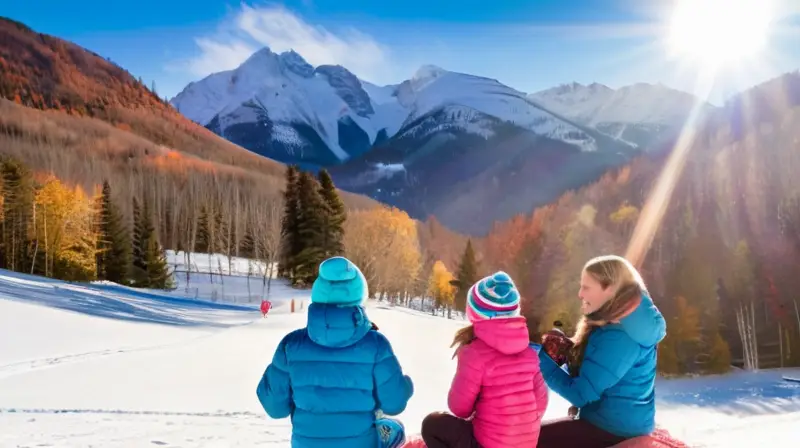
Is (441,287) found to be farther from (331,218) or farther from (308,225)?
(308,225)

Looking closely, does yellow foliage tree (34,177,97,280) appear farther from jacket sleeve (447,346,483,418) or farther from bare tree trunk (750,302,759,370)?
bare tree trunk (750,302,759,370)

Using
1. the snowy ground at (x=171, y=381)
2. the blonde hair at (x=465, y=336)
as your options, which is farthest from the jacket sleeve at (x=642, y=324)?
the snowy ground at (x=171, y=381)

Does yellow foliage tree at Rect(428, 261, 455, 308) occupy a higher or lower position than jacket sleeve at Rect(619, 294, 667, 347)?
lower

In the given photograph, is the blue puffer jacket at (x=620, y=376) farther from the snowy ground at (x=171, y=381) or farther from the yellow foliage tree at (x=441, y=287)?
the yellow foliage tree at (x=441, y=287)

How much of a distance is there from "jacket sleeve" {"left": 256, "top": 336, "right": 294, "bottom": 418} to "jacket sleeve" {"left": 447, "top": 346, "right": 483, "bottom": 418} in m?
0.91

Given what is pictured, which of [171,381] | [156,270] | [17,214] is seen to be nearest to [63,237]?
[17,214]

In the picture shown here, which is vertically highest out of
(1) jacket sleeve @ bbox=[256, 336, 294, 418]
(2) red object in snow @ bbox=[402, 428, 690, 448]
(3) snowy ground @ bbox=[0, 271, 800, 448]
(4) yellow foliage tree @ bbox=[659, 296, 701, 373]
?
(1) jacket sleeve @ bbox=[256, 336, 294, 418]

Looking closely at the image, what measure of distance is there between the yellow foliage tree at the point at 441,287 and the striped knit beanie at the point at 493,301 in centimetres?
4929

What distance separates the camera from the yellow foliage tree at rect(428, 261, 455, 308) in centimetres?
5253

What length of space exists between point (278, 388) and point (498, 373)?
123cm

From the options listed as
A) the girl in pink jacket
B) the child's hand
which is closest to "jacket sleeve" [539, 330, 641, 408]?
the child's hand

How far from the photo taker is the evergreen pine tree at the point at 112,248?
36000 mm

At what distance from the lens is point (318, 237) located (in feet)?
111

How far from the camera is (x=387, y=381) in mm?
3029
